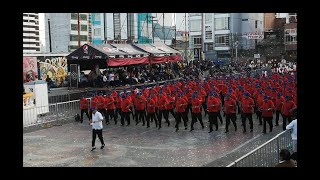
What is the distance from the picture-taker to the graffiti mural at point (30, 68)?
2748cm

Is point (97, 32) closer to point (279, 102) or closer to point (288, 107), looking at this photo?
point (279, 102)

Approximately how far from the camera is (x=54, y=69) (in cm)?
3052

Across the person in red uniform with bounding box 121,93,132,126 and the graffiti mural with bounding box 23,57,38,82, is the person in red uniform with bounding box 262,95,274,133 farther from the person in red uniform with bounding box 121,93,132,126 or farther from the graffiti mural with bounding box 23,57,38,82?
the graffiti mural with bounding box 23,57,38,82

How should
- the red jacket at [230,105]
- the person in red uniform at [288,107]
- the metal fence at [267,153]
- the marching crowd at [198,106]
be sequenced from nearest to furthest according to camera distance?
1. the metal fence at [267,153]
2. the person in red uniform at [288,107]
3. the marching crowd at [198,106]
4. the red jacket at [230,105]

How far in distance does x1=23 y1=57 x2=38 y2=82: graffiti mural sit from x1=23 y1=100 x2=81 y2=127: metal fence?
8781 mm

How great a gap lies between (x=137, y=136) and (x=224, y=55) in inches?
2001

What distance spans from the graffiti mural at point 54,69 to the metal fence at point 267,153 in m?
22.6

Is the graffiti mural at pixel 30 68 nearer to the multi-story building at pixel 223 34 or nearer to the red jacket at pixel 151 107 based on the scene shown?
the red jacket at pixel 151 107

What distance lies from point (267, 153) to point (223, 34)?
56377 mm

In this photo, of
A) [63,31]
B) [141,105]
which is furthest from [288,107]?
[63,31]

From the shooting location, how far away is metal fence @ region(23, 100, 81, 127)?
1800 centimetres

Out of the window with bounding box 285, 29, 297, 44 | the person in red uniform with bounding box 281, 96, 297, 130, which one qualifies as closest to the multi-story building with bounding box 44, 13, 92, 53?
the window with bounding box 285, 29, 297, 44

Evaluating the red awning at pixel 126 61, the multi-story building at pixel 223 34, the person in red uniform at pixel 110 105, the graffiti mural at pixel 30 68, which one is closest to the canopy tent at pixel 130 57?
the red awning at pixel 126 61
